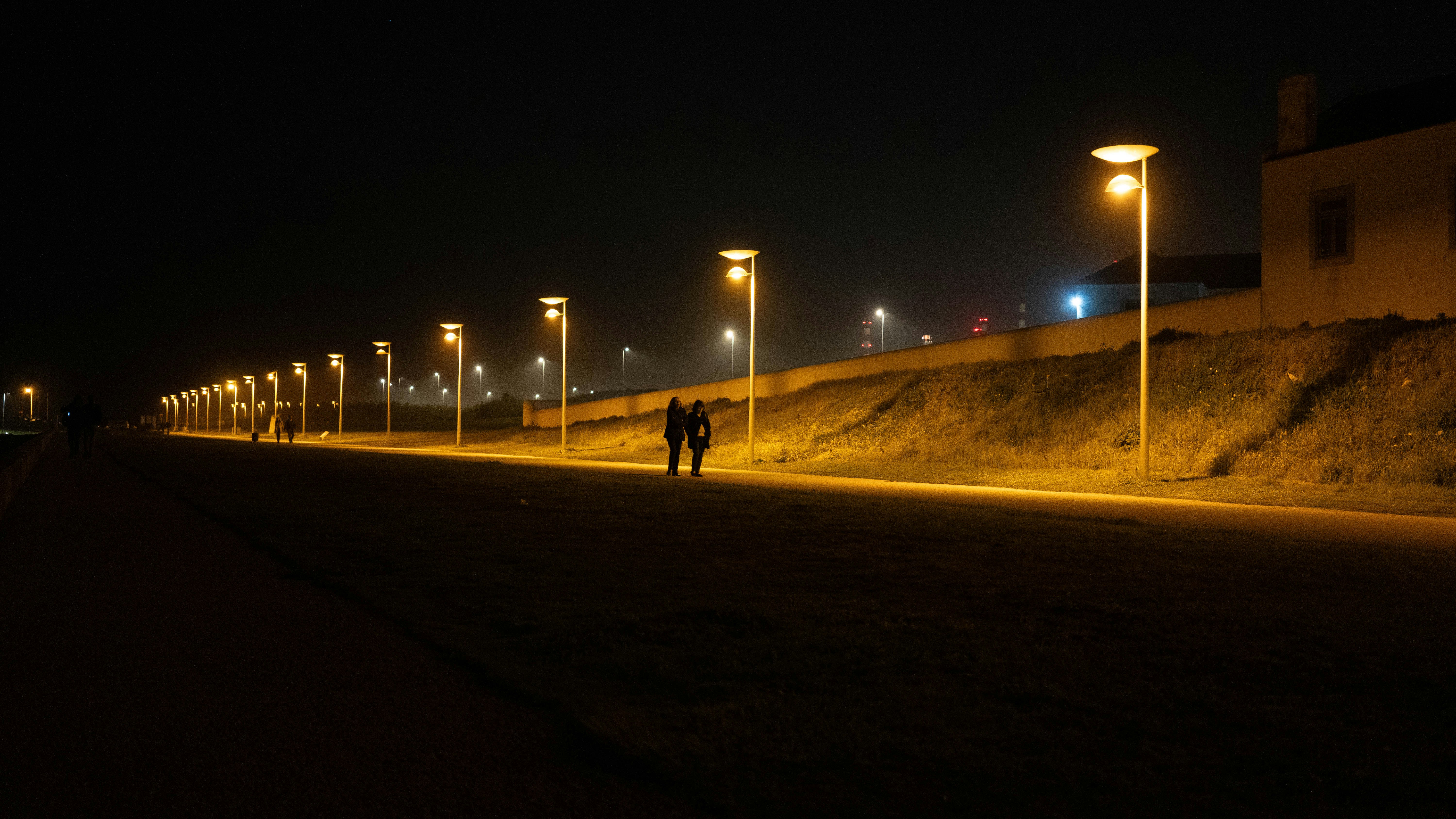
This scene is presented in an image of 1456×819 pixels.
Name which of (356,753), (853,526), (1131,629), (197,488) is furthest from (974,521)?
(197,488)

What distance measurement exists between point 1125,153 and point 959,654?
1630 centimetres

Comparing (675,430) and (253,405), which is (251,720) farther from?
(253,405)

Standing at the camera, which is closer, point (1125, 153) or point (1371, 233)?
point (1125, 153)

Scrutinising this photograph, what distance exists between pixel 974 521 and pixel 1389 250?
18867mm

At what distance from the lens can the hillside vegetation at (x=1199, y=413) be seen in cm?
2022

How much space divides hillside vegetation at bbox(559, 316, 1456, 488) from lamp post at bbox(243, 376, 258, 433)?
1695 inches

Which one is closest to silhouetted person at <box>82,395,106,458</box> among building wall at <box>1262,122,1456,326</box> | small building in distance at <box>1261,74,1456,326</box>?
building wall at <box>1262,122,1456,326</box>

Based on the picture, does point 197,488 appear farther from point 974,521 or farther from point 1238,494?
point 1238,494

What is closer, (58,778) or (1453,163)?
(58,778)

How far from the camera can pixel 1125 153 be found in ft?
65.6

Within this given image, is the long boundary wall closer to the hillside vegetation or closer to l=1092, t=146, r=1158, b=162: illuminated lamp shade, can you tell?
the hillside vegetation

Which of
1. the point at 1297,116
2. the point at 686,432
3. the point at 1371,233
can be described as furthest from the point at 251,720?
the point at 1297,116

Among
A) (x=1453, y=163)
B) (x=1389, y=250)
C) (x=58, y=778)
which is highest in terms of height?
(x=1453, y=163)

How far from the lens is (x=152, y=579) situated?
31.2ft
